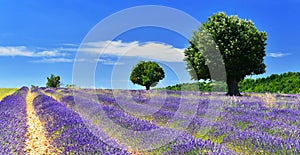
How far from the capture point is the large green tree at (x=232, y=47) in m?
20.7

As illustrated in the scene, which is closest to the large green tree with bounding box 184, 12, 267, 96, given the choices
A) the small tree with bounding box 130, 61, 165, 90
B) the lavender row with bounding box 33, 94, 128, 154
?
the lavender row with bounding box 33, 94, 128, 154

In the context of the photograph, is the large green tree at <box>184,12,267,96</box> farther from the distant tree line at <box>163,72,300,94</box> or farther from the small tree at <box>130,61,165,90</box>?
the small tree at <box>130,61,165,90</box>

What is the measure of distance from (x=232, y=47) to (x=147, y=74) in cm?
2125

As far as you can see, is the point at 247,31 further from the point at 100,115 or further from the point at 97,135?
the point at 97,135

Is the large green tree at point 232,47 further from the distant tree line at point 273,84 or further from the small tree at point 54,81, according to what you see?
the small tree at point 54,81

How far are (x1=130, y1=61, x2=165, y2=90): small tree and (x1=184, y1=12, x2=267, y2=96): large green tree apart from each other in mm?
18531

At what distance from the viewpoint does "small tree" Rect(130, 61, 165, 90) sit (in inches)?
1591

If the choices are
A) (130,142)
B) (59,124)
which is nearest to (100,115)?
(59,124)

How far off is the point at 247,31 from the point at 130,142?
54.8ft

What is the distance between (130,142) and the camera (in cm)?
622

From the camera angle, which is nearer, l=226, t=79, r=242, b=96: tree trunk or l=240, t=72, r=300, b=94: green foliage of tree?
l=226, t=79, r=242, b=96: tree trunk

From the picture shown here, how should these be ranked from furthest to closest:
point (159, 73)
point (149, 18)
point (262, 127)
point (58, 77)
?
point (58, 77) → point (159, 73) → point (149, 18) → point (262, 127)

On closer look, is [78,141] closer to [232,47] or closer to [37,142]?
[37,142]

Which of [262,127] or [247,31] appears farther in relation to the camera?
[247,31]
